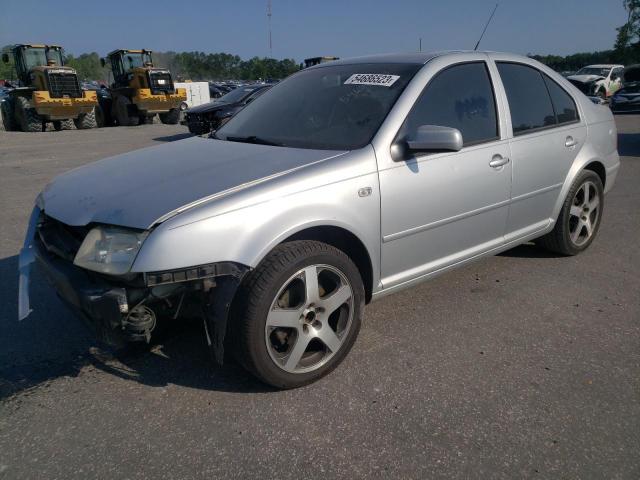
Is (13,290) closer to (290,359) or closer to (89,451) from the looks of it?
(89,451)

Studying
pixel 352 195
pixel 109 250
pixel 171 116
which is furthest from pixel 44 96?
pixel 352 195

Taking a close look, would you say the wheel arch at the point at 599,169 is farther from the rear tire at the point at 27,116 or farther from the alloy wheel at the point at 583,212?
the rear tire at the point at 27,116

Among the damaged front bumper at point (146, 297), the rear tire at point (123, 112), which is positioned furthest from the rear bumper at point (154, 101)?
the damaged front bumper at point (146, 297)

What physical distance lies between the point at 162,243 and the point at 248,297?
443 mm

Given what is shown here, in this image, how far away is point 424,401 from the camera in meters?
2.42

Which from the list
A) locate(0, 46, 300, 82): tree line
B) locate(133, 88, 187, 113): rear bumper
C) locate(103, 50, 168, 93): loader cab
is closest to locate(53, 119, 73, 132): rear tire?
locate(133, 88, 187, 113): rear bumper

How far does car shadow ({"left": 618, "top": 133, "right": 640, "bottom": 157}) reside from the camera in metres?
10.2

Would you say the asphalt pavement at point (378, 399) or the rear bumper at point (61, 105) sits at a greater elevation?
the rear bumper at point (61, 105)

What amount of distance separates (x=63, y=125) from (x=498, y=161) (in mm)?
18880

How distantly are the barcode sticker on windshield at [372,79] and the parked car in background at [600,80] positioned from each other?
2051 centimetres

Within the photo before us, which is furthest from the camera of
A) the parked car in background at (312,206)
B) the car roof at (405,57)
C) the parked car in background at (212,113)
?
the parked car in background at (212,113)

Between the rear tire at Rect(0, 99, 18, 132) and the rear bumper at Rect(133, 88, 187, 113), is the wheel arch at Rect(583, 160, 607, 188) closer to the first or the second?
the rear bumper at Rect(133, 88, 187, 113)

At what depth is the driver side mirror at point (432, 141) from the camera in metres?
2.65

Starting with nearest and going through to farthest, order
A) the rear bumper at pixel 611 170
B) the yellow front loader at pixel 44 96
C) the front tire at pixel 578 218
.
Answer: the front tire at pixel 578 218 < the rear bumper at pixel 611 170 < the yellow front loader at pixel 44 96
